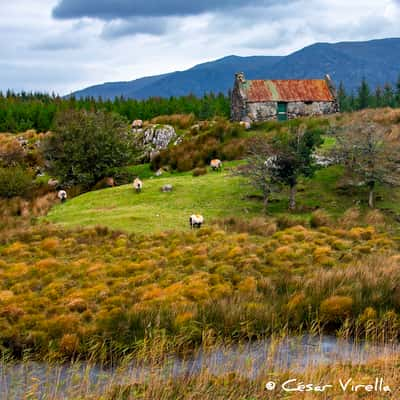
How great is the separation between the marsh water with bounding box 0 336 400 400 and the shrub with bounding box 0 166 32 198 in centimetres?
2476

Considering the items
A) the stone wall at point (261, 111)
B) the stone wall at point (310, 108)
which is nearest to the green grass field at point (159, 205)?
the stone wall at point (261, 111)

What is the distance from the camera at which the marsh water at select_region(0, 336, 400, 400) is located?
24.9 feet

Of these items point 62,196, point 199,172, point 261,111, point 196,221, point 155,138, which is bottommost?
point 196,221

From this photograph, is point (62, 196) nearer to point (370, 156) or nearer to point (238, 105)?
point (370, 156)

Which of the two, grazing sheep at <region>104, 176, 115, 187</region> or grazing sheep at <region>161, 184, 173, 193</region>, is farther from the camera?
grazing sheep at <region>104, 176, 115, 187</region>

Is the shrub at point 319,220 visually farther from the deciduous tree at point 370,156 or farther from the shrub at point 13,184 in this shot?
the shrub at point 13,184

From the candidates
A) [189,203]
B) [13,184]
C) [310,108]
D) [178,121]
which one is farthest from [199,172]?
[310,108]

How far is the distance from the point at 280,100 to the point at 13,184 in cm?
2764

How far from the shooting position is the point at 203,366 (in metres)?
7.68

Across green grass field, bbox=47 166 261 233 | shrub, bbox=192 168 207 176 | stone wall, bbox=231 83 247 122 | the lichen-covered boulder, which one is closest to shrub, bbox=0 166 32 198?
green grass field, bbox=47 166 261 233

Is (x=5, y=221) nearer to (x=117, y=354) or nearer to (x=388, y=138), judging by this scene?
(x=117, y=354)

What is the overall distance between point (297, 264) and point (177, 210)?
9457mm

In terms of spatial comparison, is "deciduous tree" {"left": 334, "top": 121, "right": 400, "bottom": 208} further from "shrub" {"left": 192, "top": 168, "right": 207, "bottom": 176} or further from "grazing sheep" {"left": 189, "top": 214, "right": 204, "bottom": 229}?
"shrub" {"left": 192, "top": 168, "right": 207, "bottom": 176}

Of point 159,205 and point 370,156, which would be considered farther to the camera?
point 159,205
